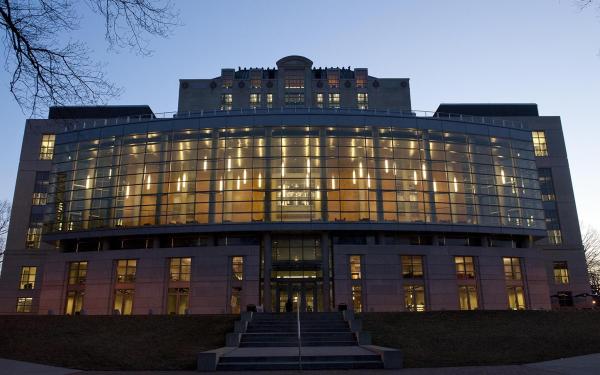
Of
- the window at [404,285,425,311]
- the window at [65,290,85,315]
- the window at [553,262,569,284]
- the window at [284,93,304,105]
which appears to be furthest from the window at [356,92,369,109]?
the window at [65,290,85,315]

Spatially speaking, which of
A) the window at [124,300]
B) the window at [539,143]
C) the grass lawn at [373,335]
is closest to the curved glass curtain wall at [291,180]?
the window at [124,300]

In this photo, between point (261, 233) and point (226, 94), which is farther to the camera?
point (226, 94)

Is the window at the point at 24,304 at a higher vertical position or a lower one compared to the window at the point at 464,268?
lower

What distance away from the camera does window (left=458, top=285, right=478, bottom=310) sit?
48.6 m

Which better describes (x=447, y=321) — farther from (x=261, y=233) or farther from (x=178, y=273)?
(x=178, y=273)

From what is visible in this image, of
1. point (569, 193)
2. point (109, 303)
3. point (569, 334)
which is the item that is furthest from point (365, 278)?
point (569, 193)

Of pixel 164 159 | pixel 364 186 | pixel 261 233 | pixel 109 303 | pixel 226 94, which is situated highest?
pixel 226 94

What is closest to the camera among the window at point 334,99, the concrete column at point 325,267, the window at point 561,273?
the concrete column at point 325,267

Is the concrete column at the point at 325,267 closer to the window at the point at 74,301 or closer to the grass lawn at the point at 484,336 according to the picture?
the grass lawn at the point at 484,336

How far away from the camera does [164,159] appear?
5234 centimetres

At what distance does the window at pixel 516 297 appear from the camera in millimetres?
50222

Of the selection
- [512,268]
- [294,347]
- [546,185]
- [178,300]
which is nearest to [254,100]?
[178,300]

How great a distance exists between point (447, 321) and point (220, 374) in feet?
55.2

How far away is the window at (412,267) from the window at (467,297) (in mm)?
4883
